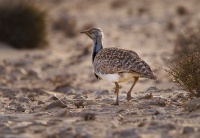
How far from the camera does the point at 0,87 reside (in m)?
12.5

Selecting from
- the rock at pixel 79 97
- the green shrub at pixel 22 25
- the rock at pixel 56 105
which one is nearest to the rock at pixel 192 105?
the rock at pixel 56 105

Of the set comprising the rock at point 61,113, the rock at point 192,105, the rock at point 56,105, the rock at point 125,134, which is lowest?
the rock at point 125,134

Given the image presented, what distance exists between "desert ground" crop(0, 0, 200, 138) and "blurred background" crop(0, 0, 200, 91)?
0.03 meters

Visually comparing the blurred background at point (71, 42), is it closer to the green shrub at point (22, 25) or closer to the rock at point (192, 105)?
the green shrub at point (22, 25)

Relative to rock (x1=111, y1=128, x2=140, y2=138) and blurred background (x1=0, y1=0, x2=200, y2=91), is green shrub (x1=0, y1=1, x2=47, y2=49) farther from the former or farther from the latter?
rock (x1=111, y1=128, x2=140, y2=138)

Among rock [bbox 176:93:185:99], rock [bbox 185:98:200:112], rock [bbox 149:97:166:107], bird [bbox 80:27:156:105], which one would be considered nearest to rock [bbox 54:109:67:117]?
bird [bbox 80:27:156:105]

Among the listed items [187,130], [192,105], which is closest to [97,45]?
[192,105]

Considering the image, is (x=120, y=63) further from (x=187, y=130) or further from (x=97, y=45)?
(x=187, y=130)

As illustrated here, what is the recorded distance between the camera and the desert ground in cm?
784

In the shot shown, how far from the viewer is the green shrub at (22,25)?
66.9 ft

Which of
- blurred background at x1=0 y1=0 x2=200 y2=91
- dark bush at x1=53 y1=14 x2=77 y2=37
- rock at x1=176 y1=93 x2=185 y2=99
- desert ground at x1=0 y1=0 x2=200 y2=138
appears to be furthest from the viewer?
dark bush at x1=53 y1=14 x2=77 y2=37

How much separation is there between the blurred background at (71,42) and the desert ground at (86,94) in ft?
0.09

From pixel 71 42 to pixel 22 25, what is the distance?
228cm

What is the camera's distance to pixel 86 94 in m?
11.6
